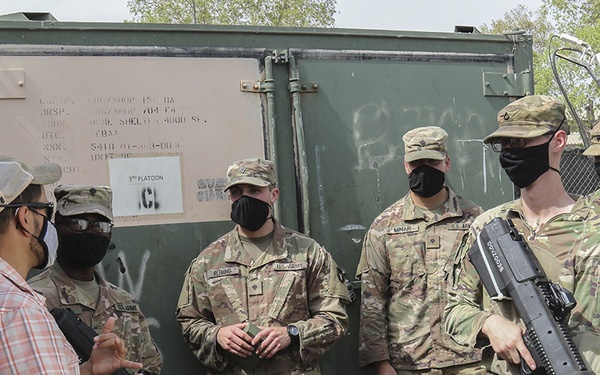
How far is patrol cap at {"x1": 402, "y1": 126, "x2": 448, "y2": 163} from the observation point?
4.16 m

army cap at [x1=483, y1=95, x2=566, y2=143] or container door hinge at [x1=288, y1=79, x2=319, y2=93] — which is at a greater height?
container door hinge at [x1=288, y1=79, x2=319, y2=93]

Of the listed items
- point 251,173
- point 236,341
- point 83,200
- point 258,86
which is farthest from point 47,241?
point 258,86

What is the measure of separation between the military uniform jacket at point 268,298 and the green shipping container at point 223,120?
217 millimetres

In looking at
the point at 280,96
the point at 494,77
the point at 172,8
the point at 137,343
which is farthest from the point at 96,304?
the point at 172,8

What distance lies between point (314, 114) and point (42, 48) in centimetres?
146

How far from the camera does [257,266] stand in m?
3.96

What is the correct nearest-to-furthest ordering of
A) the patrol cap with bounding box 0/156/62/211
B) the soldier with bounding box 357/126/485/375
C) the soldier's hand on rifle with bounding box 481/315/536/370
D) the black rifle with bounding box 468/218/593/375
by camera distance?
the patrol cap with bounding box 0/156/62/211
the black rifle with bounding box 468/218/593/375
the soldier's hand on rifle with bounding box 481/315/536/370
the soldier with bounding box 357/126/485/375

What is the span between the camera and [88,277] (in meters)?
3.60

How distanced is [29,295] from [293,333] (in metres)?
1.93

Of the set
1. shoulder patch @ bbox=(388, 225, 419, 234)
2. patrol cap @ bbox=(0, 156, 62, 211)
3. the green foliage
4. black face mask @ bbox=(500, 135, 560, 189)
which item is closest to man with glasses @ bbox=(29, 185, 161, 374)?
patrol cap @ bbox=(0, 156, 62, 211)

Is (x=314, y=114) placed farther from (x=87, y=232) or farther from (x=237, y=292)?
(x=87, y=232)

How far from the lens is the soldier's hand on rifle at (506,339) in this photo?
2771 millimetres

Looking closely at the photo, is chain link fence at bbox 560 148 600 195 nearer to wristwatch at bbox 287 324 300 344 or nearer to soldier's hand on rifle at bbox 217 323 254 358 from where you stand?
wristwatch at bbox 287 324 300 344

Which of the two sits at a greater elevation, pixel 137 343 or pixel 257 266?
pixel 257 266
